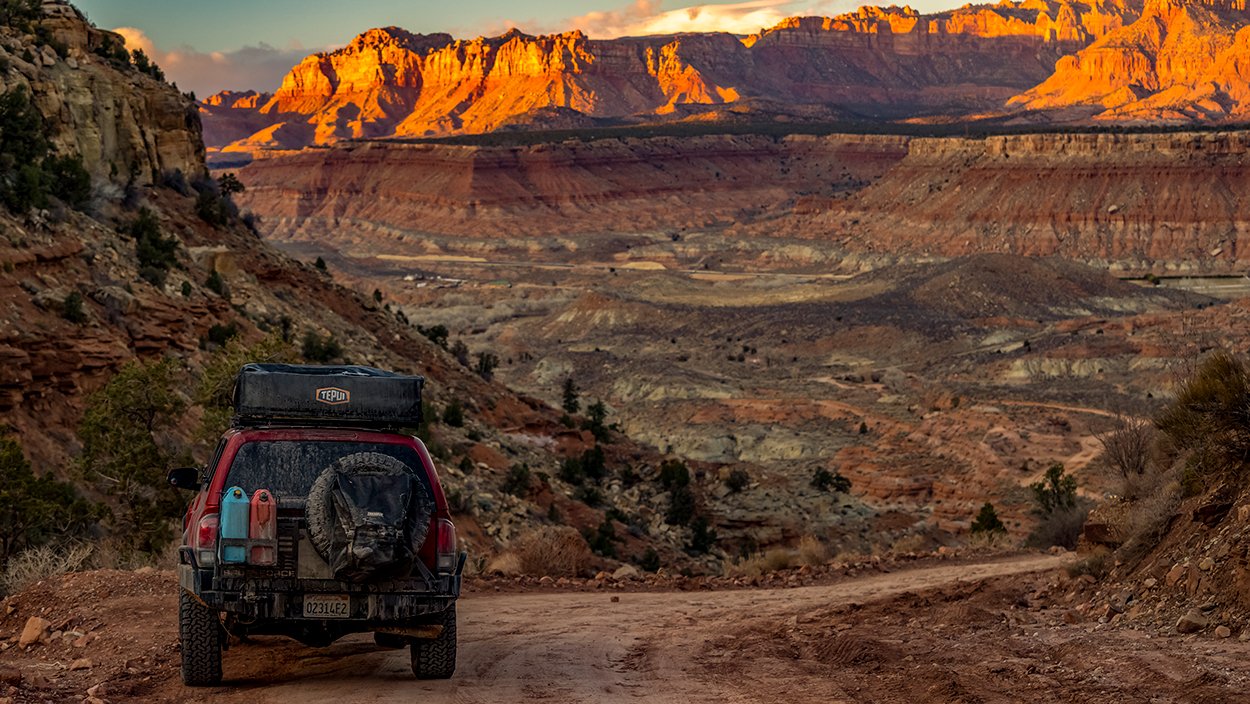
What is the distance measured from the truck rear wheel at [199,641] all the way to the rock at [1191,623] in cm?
712

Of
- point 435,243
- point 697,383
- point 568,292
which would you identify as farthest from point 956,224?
point 697,383

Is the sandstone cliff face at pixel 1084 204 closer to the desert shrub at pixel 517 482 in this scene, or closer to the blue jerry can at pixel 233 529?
the desert shrub at pixel 517 482

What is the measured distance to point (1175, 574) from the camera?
42.3ft

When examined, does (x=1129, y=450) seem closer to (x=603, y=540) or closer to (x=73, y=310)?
(x=603, y=540)

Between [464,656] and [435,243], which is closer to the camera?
[464,656]

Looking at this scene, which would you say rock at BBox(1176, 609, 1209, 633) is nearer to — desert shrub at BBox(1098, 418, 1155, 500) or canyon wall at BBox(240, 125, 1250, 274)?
desert shrub at BBox(1098, 418, 1155, 500)

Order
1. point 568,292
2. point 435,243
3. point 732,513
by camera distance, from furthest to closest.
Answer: point 435,243
point 568,292
point 732,513

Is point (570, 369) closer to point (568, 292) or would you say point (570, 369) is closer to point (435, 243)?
point (568, 292)

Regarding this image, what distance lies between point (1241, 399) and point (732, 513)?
2551 centimetres

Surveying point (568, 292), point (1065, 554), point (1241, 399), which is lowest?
point (568, 292)

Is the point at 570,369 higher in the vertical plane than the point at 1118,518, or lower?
lower

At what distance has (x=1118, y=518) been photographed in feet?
58.2

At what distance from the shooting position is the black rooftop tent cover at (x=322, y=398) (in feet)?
35.3

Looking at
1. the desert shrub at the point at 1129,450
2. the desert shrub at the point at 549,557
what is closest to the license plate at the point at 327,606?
the desert shrub at the point at 549,557
